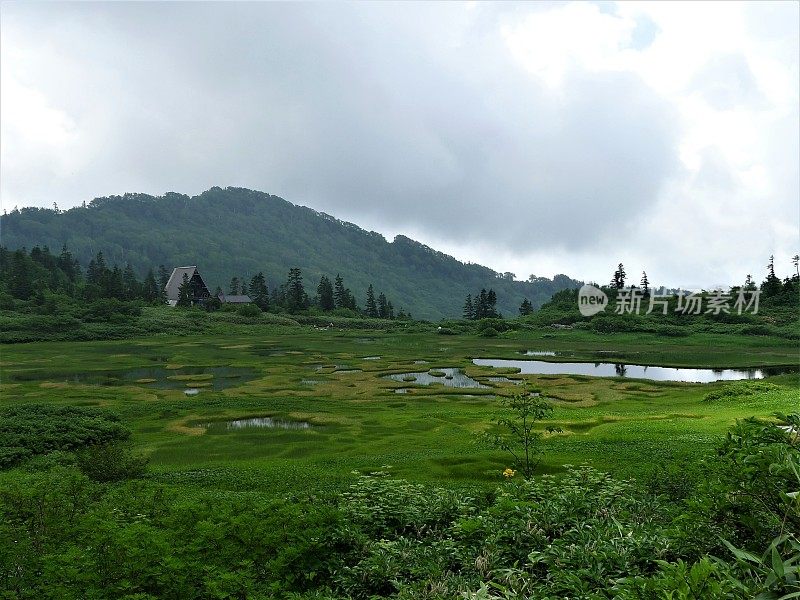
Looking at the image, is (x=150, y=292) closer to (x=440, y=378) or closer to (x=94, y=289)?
(x=94, y=289)

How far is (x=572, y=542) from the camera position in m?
7.00

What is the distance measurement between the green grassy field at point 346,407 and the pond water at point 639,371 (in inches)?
125

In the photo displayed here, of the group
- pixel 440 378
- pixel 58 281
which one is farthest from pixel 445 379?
pixel 58 281

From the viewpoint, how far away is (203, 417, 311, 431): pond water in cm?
2908

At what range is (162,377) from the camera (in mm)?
48375

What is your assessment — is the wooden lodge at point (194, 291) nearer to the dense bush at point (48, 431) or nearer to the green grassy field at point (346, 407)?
the green grassy field at point (346, 407)

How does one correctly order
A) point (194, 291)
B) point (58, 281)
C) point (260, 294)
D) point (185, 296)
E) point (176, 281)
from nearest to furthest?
point (58, 281) < point (185, 296) < point (194, 291) < point (260, 294) < point (176, 281)

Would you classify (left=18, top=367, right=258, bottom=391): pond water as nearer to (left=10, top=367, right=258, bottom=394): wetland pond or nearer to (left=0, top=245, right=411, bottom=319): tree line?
(left=10, top=367, right=258, bottom=394): wetland pond

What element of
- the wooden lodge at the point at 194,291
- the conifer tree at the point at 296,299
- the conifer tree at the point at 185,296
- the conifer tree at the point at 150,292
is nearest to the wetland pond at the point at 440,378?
Result: the conifer tree at the point at 296,299

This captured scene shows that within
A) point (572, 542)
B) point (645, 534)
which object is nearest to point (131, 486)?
point (572, 542)

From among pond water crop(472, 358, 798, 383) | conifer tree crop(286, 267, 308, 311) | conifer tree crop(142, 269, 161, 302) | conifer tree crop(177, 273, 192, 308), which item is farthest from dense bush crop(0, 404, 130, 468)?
conifer tree crop(177, 273, 192, 308)

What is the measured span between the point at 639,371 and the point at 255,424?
47118 mm

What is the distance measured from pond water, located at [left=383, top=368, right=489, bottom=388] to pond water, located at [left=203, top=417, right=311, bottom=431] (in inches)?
761

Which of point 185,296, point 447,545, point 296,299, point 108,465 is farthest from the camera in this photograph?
point 296,299
